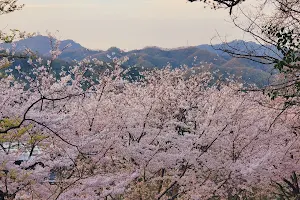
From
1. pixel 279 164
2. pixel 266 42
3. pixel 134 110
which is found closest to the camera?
pixel 266 42

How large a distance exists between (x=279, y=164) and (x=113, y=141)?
7.34 m

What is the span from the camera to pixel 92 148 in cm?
1172

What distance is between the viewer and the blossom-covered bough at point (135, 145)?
9.77m

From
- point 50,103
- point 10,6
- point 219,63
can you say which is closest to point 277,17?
point 10,6

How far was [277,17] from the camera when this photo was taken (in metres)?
7.85

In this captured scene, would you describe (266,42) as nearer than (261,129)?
Yes

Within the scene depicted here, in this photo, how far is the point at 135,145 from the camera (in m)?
12.6

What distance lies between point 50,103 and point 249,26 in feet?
27.4

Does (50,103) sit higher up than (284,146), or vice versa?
(50,103)

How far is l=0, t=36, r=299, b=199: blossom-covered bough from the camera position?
9.77 meters

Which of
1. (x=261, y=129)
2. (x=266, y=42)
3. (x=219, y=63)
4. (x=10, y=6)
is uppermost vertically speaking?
(x=10, y=6)

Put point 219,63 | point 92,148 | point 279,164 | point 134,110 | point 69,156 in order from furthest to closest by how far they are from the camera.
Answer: point 219,63 < point 279,164 < point 134,110 < point 92,148 < point 69,156

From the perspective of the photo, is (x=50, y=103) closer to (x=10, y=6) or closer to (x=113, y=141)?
(x=113, y=141)

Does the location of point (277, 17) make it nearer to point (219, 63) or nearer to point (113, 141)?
point (113, 141)
